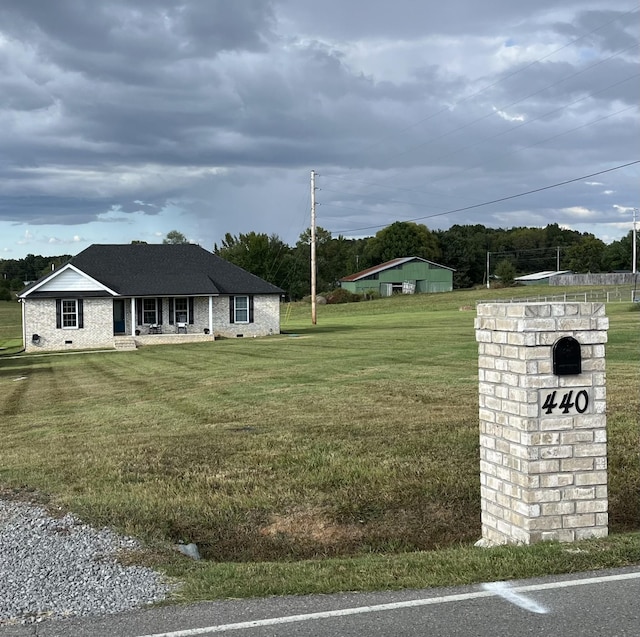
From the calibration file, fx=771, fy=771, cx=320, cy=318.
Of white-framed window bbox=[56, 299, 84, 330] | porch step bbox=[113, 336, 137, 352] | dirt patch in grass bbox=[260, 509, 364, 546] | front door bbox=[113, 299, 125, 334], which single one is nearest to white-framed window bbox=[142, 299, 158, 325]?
front door bbox=[113, 299, 125, 334]

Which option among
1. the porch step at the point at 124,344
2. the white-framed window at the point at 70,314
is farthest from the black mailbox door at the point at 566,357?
the white-framed window at the point at 70,314

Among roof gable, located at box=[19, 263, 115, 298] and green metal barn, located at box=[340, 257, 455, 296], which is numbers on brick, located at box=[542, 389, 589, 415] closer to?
roof gable, located at box=[19, 263, 115, 298]

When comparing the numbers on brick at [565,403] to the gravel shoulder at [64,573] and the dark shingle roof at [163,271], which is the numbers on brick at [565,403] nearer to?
the gravel shoulder at [64,573]

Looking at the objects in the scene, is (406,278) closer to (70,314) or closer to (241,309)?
(241,309)

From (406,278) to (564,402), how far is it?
88163 mm

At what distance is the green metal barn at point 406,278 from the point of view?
3684 inches

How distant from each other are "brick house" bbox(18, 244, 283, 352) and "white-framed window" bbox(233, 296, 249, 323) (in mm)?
43

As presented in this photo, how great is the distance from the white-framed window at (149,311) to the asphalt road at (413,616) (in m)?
36.2

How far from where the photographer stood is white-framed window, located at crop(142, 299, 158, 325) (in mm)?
40397

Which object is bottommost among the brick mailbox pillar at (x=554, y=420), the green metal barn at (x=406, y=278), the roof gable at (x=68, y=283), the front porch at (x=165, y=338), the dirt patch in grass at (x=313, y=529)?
the dirt patch in grass at (x=313, y=529)

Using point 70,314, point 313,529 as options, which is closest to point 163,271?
point 70,314

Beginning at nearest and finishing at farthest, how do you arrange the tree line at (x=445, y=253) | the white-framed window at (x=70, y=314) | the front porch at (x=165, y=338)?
the white-framed window at (x=70, y=314) → the front porch at (x=165, y=338) → the tree line at (x=445, y=253)

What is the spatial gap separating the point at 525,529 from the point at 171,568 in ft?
9.58

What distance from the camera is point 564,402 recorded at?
6426 mm
